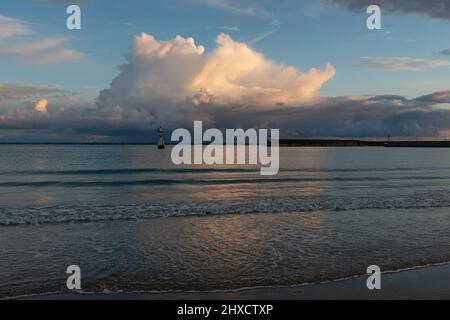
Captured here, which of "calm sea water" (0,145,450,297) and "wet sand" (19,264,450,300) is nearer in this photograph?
"wet sand" (19,264,450,300)

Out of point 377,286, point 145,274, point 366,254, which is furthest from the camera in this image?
point 366,254

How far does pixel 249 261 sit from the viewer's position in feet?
33.7

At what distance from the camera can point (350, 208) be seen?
20.0 m

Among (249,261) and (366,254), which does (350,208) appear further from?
(249,261)

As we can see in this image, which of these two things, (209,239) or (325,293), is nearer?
(325,293)

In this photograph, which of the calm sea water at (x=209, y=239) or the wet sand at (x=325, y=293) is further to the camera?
the calm sea water at (x=209, y=239)
